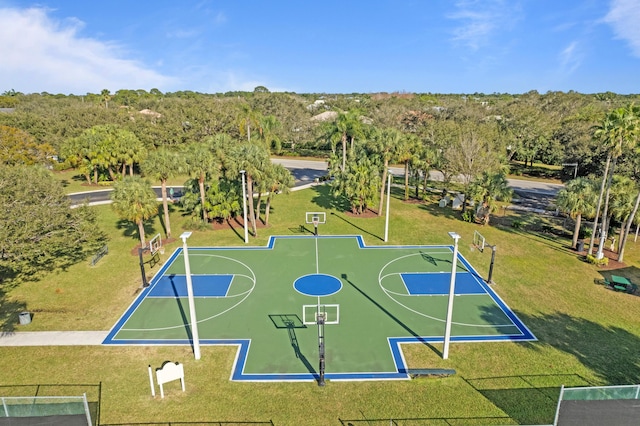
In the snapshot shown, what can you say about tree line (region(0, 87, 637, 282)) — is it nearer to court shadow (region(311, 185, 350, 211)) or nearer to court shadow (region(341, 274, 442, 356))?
court shadow (region(311, 185, 350, 211))

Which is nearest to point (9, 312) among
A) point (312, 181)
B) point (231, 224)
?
point (231, 224)

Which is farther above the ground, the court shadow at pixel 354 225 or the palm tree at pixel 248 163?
the palm tree at pixel 248 163

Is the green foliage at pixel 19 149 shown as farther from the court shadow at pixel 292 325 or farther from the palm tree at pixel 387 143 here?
the court shadow at pixel 292 325

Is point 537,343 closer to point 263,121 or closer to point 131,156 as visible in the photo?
point 263,121

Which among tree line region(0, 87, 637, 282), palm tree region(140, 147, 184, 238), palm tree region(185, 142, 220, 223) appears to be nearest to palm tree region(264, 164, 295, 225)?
tree line region(0, 87, 637, 282)

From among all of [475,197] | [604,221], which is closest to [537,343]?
[604,221]

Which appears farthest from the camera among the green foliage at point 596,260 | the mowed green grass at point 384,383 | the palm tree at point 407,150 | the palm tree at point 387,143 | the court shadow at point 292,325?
the palm tree at point 407,150

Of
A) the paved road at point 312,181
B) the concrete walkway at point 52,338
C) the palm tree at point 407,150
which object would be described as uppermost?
the palm tree at point 407,150

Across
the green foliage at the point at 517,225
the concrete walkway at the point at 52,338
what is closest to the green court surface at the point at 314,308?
the concrete walkway at the point at 52,338
